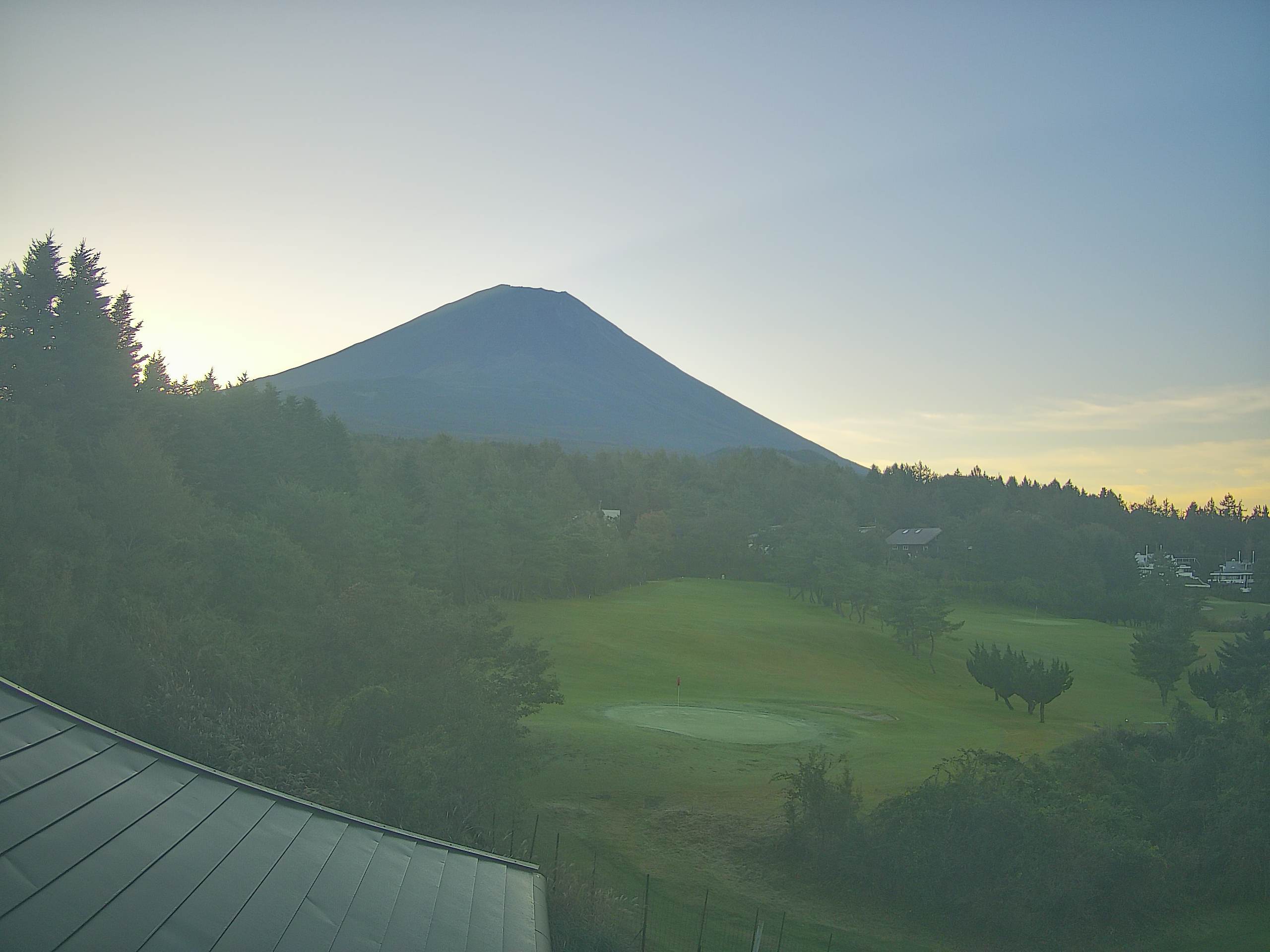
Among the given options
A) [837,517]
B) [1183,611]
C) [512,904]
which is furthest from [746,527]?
[512,904]

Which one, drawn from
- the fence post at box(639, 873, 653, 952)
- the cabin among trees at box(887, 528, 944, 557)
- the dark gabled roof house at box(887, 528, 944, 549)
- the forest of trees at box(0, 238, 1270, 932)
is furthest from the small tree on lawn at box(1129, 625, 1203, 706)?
the dark gabled roof house at box(887, 528, 944, 549)

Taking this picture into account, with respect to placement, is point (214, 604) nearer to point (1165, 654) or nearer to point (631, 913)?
point (631, 913)

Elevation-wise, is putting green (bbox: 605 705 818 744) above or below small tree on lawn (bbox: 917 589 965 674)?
Answer: below

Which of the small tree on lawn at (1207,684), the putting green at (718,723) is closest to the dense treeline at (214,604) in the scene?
the putting green at (718,723)

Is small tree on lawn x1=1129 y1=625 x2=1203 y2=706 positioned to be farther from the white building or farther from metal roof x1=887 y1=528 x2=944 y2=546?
metal roof x1=887 y1=528 x2=944 y2=546

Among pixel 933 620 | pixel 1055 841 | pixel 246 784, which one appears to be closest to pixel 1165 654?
pixel 933 620

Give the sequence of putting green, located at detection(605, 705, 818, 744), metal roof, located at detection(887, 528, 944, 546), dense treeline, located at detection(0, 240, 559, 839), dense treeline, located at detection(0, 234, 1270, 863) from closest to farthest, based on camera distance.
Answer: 1. dense treeline, located at detection(0, 240, 559, 839)
2. dense treeline, located at detection(0, 234, 1270, 863)
3. putting green, located at detection(605, 705, 818, 744)
4. metal roof, located at detection(887, 528, 944, 546)
